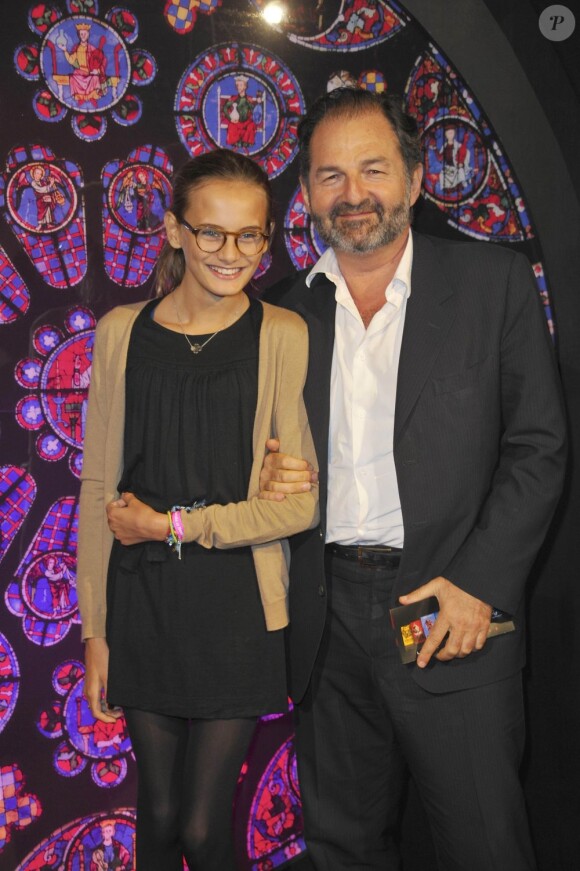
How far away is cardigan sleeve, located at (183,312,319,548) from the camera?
1953 mm

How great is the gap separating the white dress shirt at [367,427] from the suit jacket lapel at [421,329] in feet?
0.13

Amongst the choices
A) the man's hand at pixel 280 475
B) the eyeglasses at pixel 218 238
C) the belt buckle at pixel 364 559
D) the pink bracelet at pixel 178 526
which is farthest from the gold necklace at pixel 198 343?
the belt buckle at pixel 364 559

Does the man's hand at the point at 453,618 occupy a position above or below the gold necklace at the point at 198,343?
below

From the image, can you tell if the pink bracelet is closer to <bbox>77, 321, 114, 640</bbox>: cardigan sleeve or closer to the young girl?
the young girl

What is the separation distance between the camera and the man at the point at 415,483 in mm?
2078

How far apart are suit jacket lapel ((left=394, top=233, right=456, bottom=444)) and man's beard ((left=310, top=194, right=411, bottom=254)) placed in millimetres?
106

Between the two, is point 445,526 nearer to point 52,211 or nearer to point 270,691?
point 270,691

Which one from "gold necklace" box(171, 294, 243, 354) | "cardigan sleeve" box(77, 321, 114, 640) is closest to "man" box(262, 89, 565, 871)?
"gold necklace" box(171, 294, 243, 354)

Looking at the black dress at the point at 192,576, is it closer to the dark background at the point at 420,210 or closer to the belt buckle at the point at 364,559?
the belt buckle at the point at 364,559

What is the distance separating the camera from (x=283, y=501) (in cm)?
200

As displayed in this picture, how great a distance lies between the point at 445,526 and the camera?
212cm

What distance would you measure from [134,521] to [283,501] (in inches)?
12.6

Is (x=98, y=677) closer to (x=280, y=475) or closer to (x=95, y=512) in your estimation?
(x=95, y=512)

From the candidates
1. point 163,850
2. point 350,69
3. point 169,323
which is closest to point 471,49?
point 350,69
